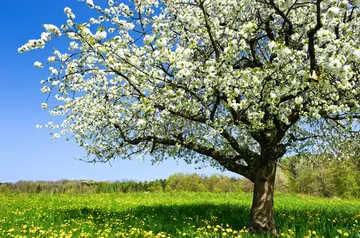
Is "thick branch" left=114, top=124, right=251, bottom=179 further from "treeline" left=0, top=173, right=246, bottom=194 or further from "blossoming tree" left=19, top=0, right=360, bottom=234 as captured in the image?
"treeline" left=0, top=173, right=246, bottom=194

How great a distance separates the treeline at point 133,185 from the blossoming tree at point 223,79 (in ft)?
63.0

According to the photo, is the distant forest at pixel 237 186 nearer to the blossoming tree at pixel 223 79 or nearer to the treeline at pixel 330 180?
the treeline at pixel 330 180

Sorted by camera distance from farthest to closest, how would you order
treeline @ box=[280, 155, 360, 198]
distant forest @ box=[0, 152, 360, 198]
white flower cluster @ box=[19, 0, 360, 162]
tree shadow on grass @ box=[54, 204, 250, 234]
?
treeline @ box=[280, 155, 360, 198]
distant forest @ box=[0, 152, 360, 198]
tree shadow on grass @ box=[54, 204, 250, 234]
white flower cluster @ box=[19, 0, 360, 162]

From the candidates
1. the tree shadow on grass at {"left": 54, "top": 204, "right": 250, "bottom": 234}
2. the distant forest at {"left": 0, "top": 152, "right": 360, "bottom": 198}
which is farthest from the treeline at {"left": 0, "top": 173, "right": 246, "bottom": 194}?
the tree shadow on grass at {"left": 54, "top": 204, "right": 250, "bottom": 234}

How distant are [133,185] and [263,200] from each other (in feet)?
76.9

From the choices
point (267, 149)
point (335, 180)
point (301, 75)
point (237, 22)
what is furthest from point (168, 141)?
point (335, 180)

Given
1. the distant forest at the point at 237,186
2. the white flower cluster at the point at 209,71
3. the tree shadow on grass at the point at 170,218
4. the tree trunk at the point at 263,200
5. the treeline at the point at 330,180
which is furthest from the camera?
the treeline at the point at 330,180

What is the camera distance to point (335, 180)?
3250 centimetres

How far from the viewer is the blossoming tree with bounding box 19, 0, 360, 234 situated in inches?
300

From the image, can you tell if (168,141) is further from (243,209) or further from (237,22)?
(243,209)

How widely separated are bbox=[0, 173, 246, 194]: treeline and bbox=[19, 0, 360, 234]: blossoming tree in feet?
63.0

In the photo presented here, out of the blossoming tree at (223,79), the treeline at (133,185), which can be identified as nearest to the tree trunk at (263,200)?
the blossoming tree at (223,79)

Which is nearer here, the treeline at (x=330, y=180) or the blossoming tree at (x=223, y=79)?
the blossoming tree at (x=223, y=79)

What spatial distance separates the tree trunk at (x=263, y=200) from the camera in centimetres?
1071
